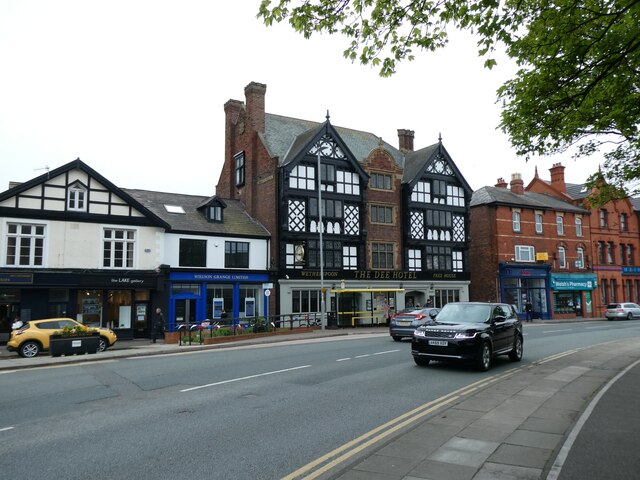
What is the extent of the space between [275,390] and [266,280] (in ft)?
74.5

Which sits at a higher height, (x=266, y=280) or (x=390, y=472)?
(x=266, y=280)

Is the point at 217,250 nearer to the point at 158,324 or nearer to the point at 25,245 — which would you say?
the point at 158,324

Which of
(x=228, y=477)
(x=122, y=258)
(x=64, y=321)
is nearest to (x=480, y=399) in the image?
(x=228, y=477)

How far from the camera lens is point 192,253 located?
1182 inches

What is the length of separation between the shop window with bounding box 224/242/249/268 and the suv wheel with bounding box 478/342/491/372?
2117cm

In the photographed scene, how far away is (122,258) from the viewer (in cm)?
2698

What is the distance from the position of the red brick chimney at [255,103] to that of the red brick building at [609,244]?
3383 cm

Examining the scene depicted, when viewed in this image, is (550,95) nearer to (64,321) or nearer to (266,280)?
(64,321)

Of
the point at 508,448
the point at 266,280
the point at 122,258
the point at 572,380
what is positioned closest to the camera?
the point at 508,448

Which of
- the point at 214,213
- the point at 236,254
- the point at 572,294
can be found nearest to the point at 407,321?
the point at 236,254

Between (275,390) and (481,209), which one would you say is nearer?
(275,390)

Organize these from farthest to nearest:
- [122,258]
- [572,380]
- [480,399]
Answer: [122,258]
[572,380]
[480,399]

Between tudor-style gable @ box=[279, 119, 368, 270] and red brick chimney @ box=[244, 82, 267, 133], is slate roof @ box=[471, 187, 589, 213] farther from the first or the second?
red brick chimney @ box=[244, 82, 267, 133]

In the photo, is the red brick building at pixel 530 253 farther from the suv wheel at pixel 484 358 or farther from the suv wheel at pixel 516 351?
the suv wheel at pixel 484 358
